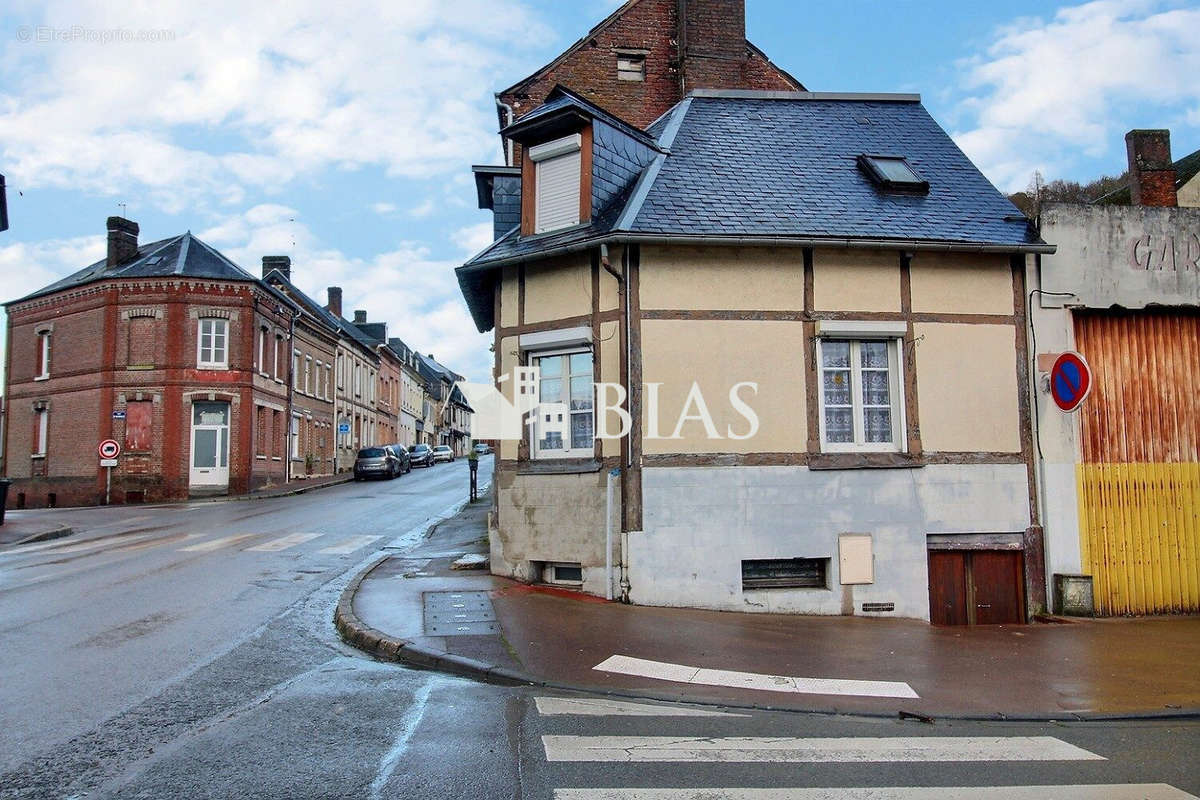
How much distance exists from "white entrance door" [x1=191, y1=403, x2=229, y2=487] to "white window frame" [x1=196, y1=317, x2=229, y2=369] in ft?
4.85

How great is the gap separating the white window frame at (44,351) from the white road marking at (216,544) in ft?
72.6

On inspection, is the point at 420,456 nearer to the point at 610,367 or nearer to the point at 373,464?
the point at 373,464

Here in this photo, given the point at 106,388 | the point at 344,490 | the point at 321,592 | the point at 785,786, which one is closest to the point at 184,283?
the point at 106,388

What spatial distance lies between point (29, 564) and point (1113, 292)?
16564 millimetres

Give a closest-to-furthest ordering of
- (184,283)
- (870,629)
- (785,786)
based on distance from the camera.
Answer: (785,786), (870,629), (184,283)

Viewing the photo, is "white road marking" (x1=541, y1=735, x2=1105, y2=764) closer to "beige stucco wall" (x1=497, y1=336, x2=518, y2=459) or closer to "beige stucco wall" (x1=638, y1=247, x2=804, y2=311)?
"beige stucco wall" (x1=638, y1=247, x2=804, y2=311)

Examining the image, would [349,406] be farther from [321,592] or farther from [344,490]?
[321,592]

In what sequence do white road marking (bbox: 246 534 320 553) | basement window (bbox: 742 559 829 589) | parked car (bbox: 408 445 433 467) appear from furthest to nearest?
parked car (bbox: 408 445 433 467) → white road marking (bbox: 246 534 320 553) → basement window (bbox: 742 559 829 589)

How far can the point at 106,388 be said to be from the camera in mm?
31641

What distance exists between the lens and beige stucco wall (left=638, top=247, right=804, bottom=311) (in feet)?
36.5

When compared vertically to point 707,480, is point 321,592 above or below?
below

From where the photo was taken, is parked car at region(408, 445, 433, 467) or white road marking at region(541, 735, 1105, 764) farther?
parked car at region(408, 445, 433, 467)

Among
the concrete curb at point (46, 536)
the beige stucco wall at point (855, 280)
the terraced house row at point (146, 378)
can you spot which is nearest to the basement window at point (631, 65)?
the beige stucco wall at point (855, 280)

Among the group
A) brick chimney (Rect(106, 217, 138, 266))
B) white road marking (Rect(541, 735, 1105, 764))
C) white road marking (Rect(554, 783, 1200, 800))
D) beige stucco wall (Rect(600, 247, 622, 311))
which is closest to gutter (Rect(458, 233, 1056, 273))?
beige stucco wall (Rect(600, 247, 622, 311))
